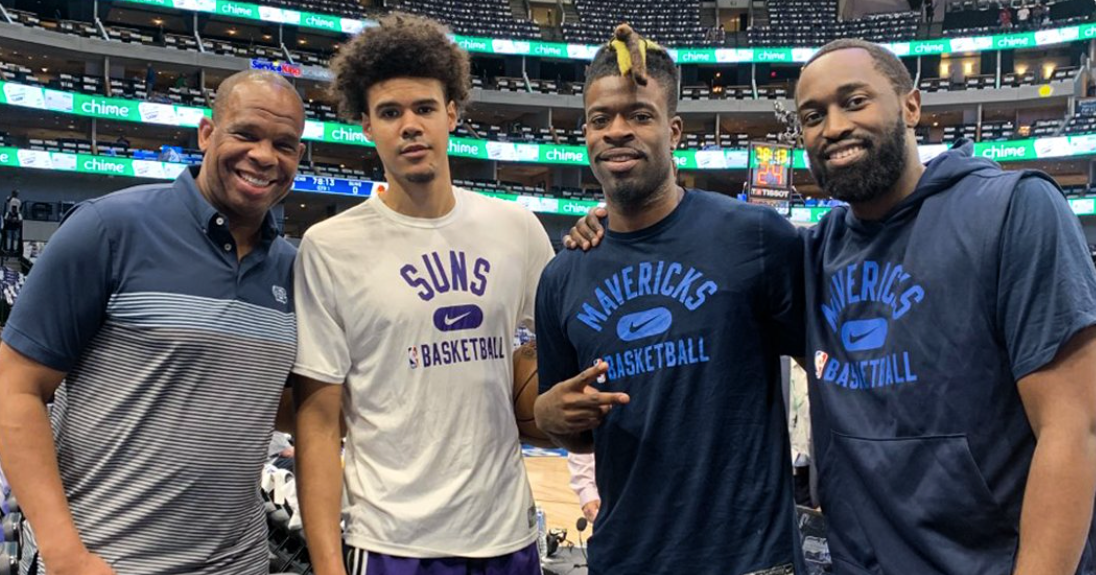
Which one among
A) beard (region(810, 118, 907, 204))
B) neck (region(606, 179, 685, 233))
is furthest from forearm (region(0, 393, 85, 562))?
beard (region(810, 118, 907, 204))

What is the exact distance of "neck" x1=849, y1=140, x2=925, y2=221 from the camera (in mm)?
1745

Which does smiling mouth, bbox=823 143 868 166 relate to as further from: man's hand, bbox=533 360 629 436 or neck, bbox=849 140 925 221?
man's hand, bbox=533 360 629 436

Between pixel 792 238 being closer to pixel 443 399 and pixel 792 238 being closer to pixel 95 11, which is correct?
pixel 443 399

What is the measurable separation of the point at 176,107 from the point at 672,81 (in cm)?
2736

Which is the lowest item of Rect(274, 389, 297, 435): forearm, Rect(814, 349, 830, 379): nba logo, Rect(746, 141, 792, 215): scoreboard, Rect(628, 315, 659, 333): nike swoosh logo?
Rect(746, 141, 792, 215): scoreboard

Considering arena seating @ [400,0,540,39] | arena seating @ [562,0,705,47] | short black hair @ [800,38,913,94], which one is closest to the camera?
short black hair @ [800,38,913,94]

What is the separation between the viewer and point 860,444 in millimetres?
1669

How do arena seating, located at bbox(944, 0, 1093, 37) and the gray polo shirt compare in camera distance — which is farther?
arena seating, located at bbox(944, 0, 1093, 37)

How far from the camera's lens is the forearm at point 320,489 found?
1.99 meters

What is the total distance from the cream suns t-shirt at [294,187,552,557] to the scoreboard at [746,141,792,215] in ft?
42.8

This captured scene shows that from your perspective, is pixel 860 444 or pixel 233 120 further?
pixel 233 120

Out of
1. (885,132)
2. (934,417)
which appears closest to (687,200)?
(885,132)

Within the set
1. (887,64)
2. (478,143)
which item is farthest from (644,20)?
(887,64)

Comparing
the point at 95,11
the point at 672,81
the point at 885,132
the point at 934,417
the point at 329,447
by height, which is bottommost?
the point at 329,447
